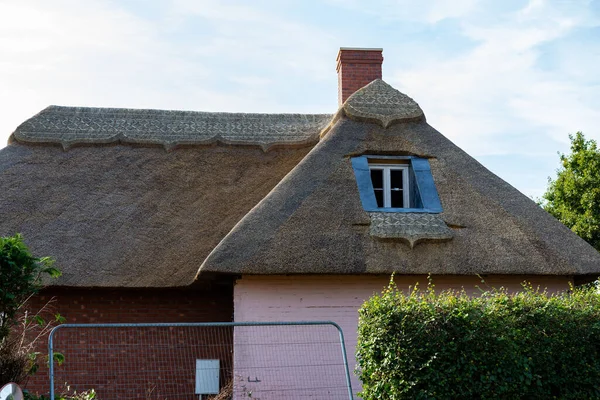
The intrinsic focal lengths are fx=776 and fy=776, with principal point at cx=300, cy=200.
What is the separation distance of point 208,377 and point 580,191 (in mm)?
16772

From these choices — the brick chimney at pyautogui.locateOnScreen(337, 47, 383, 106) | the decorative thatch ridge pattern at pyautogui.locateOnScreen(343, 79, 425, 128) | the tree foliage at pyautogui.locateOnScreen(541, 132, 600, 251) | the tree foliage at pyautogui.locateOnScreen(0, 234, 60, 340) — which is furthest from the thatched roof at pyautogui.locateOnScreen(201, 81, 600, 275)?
the tree foliage at pyautogui.locateOnScreen(541, 132, 600, 251)

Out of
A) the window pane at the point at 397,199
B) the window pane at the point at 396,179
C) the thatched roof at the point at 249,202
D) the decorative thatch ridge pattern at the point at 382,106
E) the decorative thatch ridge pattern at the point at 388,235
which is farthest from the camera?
the decorative thatch ridge pattern at the point at 382,106

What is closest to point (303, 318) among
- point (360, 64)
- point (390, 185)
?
point (390, 185)

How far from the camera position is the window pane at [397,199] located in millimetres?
14070

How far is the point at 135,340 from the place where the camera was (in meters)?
12.8

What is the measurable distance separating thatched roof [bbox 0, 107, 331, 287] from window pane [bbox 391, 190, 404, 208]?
2463 millimetres

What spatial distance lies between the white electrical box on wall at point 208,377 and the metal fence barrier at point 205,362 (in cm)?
1

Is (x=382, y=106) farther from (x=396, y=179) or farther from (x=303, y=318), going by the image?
(x=303, y=318)

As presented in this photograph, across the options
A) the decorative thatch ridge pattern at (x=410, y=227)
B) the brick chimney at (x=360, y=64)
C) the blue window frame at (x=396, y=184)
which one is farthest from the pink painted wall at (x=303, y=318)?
the brick chimney at (x=360, y=64)

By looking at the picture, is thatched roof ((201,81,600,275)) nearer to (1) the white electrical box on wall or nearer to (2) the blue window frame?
(2) the blue window frame

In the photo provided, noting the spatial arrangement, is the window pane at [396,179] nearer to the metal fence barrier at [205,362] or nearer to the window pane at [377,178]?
the window pane at [377,178]

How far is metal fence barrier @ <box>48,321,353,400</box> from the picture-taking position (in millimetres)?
11180

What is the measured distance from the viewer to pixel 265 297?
12.1 m

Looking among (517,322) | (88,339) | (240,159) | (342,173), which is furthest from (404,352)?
(240,159)
